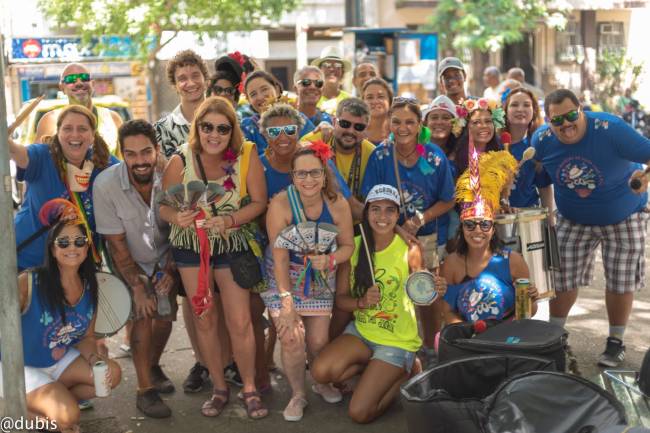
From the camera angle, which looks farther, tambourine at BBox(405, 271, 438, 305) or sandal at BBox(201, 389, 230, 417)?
sandal at BBox(201, 389, 230, 417)

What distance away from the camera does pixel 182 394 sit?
4797 mm

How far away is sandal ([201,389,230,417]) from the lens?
4.43 metres

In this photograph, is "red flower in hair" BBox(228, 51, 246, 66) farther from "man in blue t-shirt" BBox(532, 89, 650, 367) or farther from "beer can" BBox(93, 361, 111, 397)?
"beer can" BBox(93, 361, 111, 397)

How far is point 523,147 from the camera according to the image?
5.49 meters

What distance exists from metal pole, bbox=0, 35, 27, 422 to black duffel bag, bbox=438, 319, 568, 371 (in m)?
2.05

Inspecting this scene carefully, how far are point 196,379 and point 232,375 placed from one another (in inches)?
9.2

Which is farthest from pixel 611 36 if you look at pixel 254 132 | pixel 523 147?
pixel 254 132

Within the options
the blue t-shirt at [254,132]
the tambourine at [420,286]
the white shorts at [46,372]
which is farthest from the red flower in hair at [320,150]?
the white shorts at [46,372]

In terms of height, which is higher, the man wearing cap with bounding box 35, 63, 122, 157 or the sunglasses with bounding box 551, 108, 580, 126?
the man wearing cap with bounding box 35, 63, 122, 157

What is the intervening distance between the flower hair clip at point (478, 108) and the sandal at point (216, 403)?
88.4 inches

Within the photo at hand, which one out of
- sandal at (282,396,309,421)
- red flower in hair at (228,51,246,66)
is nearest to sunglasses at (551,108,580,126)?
red flower in hair at (228,51,246,66)

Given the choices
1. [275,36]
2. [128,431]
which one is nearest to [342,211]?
[128,431]

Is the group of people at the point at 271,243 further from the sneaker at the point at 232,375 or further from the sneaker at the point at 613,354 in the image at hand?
the sneaker at the point at 613,354

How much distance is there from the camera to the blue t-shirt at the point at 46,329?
401cm
